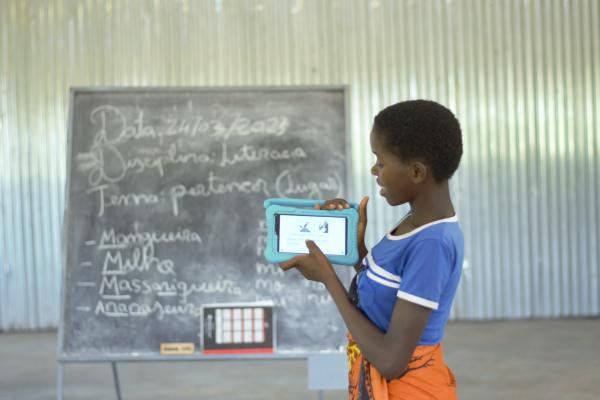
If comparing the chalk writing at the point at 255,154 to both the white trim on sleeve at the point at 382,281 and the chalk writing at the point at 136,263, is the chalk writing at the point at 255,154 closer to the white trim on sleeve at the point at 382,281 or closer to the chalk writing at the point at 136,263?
the chalk writing at the point at 136,263

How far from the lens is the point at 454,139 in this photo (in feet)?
4.39

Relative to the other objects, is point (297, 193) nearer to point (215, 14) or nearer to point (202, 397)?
point (202, 397)

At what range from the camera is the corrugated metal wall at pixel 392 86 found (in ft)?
21.5

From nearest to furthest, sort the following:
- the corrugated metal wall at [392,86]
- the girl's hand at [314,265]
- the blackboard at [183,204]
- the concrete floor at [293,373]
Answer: the girl's hand at [314,265], the blackboard at [183,204], the concrete floor at [293,373], the corrugated metal wall at [392,86]

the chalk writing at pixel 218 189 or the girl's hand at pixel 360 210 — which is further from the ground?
the chalk writing at pixel 218 189

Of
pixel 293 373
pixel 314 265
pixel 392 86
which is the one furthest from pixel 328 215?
pixel 392 86

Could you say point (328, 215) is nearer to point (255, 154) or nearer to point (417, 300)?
point (417, 300)

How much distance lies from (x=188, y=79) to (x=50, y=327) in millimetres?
2231

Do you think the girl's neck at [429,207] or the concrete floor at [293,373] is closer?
the girl's neck at [429,207]

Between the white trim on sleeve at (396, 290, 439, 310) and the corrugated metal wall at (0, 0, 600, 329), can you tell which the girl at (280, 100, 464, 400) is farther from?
the corrugated metal wall at (0, 0, 600, 329)

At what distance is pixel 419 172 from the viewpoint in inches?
52.7

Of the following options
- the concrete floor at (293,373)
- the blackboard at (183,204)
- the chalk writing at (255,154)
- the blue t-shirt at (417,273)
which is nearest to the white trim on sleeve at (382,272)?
the blue t-shirt at (417,273)

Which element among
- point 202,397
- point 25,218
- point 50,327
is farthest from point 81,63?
point 202,397

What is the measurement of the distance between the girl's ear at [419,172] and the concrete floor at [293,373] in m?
3.21
